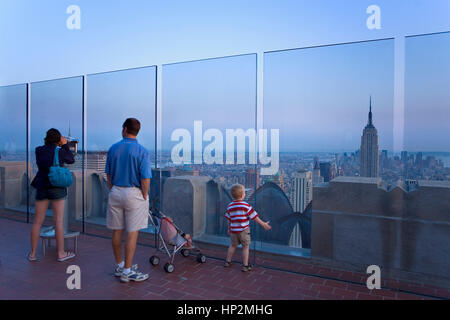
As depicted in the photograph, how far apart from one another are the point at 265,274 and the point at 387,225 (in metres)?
1.56

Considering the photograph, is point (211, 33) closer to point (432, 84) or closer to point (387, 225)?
point (432, 84)

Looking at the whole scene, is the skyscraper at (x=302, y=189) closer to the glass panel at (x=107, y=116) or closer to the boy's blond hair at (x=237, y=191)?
the boy's blond hair at (x=237, y=191)

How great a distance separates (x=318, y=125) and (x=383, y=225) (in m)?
1.41

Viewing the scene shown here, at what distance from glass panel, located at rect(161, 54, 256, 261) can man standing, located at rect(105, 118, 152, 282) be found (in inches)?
50.3

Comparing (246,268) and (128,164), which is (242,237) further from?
(128,164)

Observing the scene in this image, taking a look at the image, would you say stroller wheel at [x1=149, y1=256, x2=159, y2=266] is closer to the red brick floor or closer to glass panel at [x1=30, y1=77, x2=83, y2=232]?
the red brick floor

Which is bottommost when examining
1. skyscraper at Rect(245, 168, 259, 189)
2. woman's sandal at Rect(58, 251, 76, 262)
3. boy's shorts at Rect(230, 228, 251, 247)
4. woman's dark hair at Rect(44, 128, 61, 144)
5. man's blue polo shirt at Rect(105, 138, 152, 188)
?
woman's sandal at Rect(58, 251, 76, 262)

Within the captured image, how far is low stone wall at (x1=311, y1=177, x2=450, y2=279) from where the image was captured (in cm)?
355

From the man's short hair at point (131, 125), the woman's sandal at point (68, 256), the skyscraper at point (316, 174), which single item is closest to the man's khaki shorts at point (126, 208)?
the man's short hair at point (131, 125)

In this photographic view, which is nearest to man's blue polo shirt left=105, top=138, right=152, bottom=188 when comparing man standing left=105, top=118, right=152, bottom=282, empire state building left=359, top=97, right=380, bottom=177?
man standing left=105, top=118, right=152, bottom=282

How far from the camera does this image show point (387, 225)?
3734 millimetres

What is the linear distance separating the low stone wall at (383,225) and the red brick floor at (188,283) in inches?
9.8

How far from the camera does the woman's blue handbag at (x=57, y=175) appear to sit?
396 centimetres

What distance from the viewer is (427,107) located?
3.47 metres
